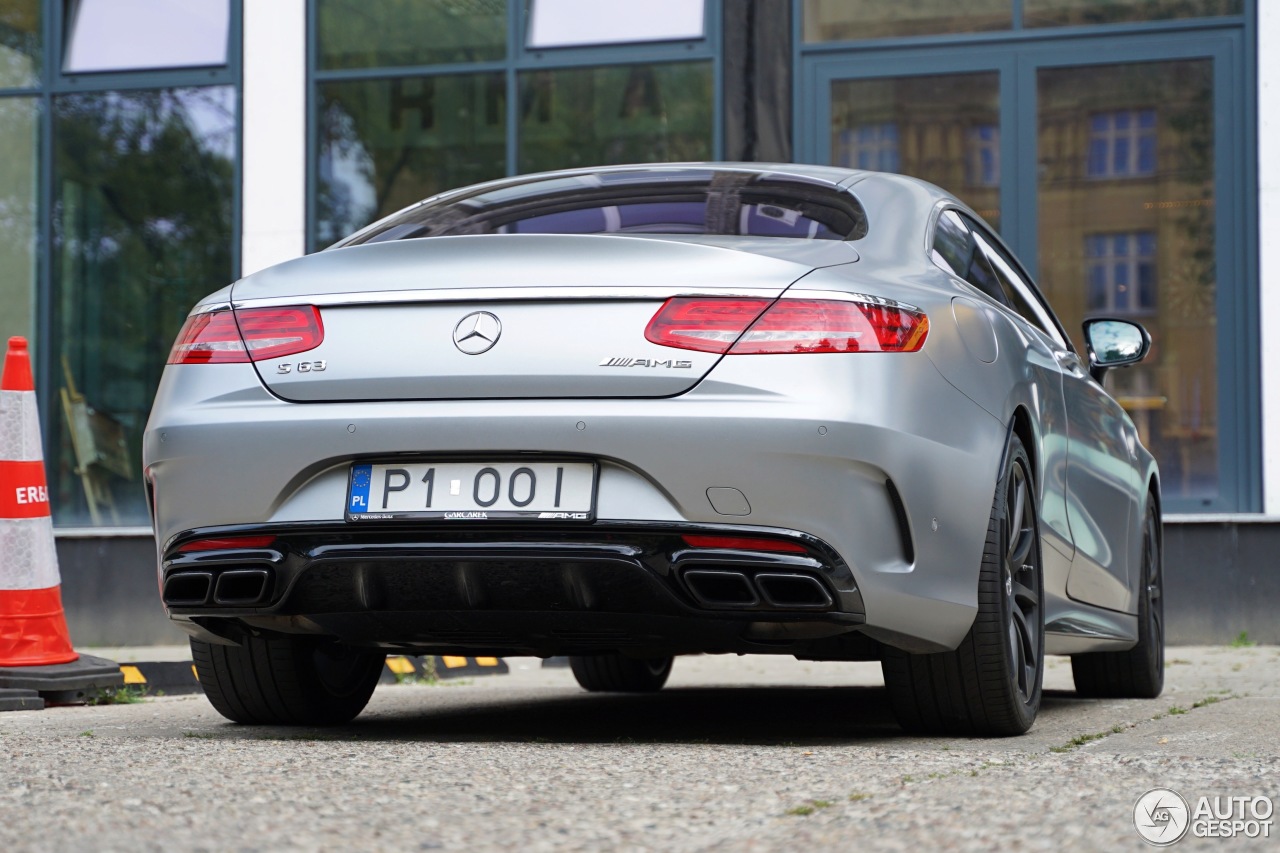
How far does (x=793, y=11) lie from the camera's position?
1051cm

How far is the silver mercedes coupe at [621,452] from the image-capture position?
344 centimetres

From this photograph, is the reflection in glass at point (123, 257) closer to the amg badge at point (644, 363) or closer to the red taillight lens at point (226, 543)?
the red taillight lens at point (226, 543)

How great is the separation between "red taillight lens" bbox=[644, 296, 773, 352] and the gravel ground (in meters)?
0.82

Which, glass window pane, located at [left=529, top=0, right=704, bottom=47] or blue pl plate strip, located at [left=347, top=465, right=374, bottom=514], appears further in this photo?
glass window pane, located at [left=529, top=0, right=704, bottom=47]

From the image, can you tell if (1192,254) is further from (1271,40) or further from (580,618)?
(580,618)

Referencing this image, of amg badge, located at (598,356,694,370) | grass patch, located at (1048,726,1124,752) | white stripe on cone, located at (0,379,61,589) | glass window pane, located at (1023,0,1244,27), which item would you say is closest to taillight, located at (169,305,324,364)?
amg badge, located at (598,356,694,370)

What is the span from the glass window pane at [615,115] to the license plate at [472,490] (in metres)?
7.14

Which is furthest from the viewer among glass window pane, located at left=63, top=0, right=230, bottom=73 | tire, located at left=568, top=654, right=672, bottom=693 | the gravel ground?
glass window pane, located at left=63, top=0, right=230, bottom=73

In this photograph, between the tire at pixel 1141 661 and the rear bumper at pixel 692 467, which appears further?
the tire at pixel 1141 661

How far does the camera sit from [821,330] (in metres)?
3.47

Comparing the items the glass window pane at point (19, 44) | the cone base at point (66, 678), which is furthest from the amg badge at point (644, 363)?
the glass window pane at point (19, 44)

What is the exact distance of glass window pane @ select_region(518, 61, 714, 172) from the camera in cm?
1053

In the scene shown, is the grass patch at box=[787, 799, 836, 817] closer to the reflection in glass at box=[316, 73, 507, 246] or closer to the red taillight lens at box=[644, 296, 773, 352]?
the red taillight lens at box=[644, 296, 773, 352]

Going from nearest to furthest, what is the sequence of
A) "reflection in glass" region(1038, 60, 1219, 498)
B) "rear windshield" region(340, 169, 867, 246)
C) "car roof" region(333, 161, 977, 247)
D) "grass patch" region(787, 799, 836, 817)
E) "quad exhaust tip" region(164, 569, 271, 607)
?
"grass patch" region(787, 799, 836, 817) → "quad exhaust tip" region(164, 569, 271, 607) → "rear windshield" region(340, 169, 867, 246) → "car roof" region(333, 161, 977, 247) → "reflection in glass" region(1038, 60, 1219, 498)
